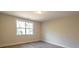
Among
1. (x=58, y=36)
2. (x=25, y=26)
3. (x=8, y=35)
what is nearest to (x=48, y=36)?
(x=58, y=36)

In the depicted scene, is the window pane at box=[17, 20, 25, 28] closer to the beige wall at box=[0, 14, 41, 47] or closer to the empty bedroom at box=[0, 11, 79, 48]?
the empty bedroom at box=[0, 11, 79, 48]

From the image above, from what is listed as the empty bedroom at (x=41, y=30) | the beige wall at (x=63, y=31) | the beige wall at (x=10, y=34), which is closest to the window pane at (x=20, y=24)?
the empty bedroom at (x=41, y=30)

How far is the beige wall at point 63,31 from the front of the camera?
8.31ft

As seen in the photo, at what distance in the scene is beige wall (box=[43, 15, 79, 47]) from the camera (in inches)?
99.7

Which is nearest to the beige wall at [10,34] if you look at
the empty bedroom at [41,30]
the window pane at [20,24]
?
the empty bedroom at [41,30]

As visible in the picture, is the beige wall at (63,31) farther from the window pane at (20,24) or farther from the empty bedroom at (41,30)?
the window pane at (20,24)

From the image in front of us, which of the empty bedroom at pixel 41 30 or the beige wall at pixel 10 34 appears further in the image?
the beige wall at pixel 10 34

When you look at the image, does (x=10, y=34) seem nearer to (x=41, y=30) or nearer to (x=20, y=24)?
(x=20, y=24)

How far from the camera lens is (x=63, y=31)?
116 inches

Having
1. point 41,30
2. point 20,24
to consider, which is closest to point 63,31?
point 41,30

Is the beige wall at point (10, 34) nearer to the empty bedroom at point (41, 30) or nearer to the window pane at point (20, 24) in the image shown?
the empty bedroom at point (41, 30)
